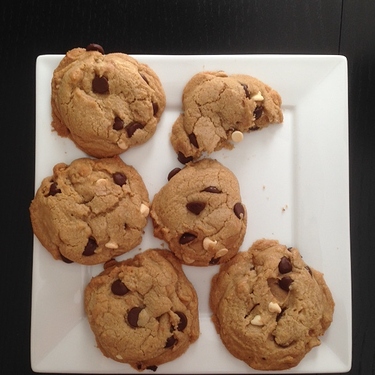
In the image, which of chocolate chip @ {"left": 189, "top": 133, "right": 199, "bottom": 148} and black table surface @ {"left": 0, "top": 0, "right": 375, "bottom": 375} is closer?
chocolate chip @ {"left": 189, "top": 133, "right": 199, "bottom": 148}

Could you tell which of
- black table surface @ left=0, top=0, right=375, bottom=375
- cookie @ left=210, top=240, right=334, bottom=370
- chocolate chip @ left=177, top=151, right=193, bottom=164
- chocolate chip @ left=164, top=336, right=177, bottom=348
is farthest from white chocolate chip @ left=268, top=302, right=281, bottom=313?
chocolate chip @ left=177, top=151, right=193, bottom=164

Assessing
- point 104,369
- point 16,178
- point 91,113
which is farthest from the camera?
point 16,178

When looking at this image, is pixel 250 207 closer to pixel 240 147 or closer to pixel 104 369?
pixel 240 147

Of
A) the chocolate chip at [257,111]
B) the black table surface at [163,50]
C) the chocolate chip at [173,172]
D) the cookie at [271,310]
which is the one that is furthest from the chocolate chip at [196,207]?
the black table surface at [163,50]

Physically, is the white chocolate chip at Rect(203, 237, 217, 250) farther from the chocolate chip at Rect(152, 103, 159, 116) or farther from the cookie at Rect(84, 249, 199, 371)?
the chocolate chip at Rect(152, 103, 159, 116)

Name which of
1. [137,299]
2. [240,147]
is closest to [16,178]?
[137,299]

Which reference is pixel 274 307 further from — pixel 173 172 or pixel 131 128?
pixel 131 128
